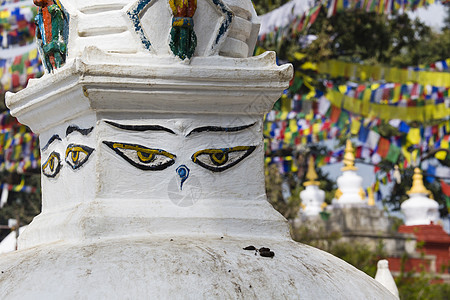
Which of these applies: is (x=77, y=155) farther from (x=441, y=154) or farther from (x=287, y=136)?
(x=287, y=136)

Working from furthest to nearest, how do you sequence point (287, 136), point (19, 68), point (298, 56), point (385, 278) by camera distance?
point (298, 56), point (287, 136), point (19, 68), point (385, 278)

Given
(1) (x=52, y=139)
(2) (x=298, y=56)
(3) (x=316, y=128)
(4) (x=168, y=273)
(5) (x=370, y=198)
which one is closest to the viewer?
(4) (x=168, y=273)

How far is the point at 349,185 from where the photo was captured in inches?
717

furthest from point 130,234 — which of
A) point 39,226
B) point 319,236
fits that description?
point 319,236

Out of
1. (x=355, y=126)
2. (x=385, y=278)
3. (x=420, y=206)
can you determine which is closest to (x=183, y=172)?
(x=385, y=278)

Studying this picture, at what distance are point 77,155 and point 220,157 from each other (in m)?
0.52

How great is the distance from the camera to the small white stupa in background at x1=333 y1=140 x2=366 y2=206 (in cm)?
1770

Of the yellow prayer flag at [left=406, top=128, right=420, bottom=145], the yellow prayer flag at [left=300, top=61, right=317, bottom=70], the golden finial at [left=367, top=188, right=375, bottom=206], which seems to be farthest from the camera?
the golden finial at [left=367, top=188, right=375, bottom=206]

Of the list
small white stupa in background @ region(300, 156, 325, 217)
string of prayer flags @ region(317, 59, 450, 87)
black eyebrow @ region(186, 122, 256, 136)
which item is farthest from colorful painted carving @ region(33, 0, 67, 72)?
small white stupa in background @ region(300, 156, 325, 217)

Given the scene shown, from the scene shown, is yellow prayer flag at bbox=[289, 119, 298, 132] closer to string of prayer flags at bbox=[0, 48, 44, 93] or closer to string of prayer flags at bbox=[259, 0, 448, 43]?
string of prayer flags at bbox=[259, 0, 448, 43]

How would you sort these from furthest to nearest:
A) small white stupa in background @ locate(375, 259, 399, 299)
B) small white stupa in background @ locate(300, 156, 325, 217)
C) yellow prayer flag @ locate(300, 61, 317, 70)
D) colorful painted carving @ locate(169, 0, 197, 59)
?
small white stupa in background @ locate(300, 156, 325, 217) → yellow prayer flag @ locate(300, 61, 317, 70) → small white stupa in background @ locate(375, 259, 399, 299) → colorful painted carving @ locate(169, 0, 197, 59)

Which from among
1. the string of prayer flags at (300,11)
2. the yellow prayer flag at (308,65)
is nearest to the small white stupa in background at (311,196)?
the yellow prayer flag at (308,65)

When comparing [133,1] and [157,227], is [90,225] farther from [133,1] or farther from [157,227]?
[133,1]

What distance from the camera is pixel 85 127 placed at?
2.96 metres
